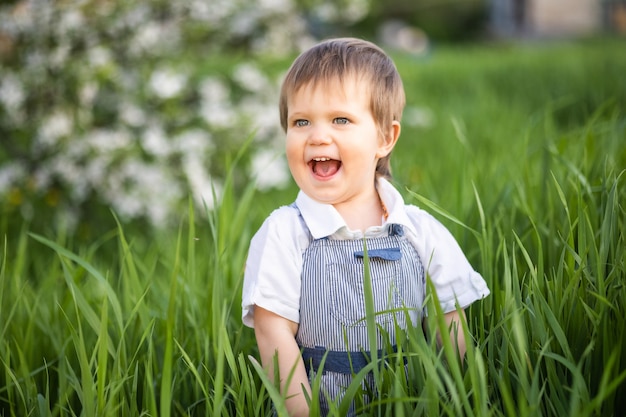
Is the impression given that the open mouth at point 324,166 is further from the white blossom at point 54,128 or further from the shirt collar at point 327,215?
the white blossom at point 54,128

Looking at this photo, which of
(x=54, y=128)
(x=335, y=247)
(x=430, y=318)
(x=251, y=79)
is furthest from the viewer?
(x=251, y=79)

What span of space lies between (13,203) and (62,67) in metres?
0.66

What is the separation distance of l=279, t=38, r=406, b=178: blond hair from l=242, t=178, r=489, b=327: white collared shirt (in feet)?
0.56

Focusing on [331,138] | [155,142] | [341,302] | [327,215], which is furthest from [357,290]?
[155,142]

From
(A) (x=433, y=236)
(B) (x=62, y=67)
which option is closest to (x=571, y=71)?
(B) (x=62, y=67)

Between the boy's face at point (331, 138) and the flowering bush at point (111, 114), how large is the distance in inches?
65.8

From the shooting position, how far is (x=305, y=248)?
1.38 metres

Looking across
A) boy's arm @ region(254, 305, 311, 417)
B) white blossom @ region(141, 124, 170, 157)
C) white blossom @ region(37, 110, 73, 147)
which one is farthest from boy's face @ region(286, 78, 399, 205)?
white blossom @ region(37, 110, 73, 147)

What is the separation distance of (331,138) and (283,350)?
1.29ft

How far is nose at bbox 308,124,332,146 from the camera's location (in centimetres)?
133

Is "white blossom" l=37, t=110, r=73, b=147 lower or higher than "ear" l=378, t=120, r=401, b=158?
higher

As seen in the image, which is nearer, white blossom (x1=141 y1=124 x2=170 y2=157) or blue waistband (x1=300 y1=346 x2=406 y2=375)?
blue waistband (x1=300 y1=346 x2=406 y2=375)

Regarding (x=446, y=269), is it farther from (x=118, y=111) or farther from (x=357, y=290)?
(x=118, y=111)

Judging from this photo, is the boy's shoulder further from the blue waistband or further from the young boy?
the blue waistband
